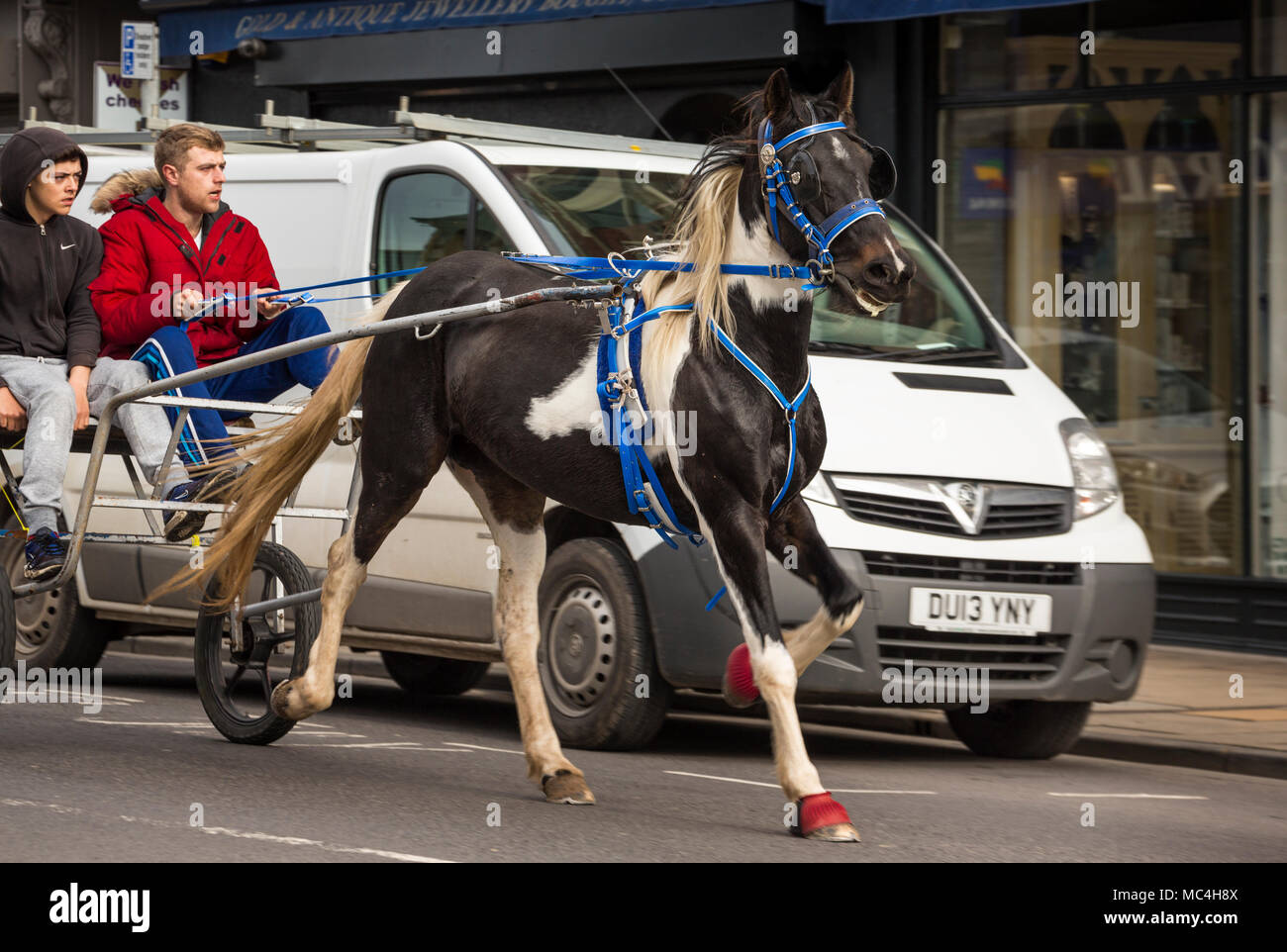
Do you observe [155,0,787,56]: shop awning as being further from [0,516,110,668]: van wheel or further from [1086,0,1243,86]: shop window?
[0,516,110,668]: van wheel

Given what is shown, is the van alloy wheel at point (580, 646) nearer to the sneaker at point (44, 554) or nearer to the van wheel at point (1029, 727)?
the van wheel at point (1029, 727)

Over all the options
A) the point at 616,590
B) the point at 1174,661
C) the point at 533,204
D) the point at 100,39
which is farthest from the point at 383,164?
the point at 100,39

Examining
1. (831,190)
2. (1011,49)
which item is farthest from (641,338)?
(1011,49)

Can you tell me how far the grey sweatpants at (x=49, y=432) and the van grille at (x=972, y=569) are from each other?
2.60m

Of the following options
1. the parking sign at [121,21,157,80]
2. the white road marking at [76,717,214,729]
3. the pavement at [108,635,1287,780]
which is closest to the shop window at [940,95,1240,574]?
the pavement at [108,635,1287,780]

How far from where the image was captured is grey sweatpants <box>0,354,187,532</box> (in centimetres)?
730

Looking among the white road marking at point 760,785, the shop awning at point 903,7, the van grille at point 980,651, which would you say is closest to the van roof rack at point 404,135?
the van grille at point 980,651

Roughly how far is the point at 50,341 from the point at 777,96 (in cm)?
308

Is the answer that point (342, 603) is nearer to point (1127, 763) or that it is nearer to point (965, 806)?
point (965, 806)

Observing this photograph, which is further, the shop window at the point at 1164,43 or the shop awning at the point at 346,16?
the shop awning at the point at 346,16

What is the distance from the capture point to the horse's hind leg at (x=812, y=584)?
624cm

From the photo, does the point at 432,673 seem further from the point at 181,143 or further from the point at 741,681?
the point at 741,681

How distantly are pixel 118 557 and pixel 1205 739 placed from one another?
505cm

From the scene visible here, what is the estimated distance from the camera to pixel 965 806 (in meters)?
7.08
